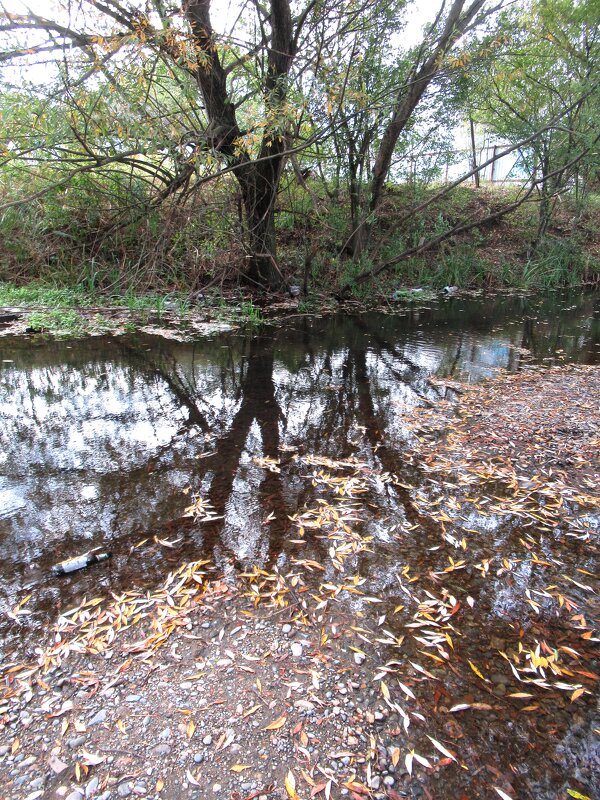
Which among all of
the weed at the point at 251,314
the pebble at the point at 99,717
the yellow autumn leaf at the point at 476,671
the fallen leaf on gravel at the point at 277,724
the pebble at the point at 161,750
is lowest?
the yellow autumn leaf at the point at 476,671

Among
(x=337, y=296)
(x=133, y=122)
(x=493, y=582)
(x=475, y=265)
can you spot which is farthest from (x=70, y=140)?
(x=475, y=265)

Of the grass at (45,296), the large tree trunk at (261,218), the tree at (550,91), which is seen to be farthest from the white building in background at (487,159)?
the grass at (45,296)

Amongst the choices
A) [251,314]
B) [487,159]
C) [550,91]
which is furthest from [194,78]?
[487,159]

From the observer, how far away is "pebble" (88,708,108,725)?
1.75 metres

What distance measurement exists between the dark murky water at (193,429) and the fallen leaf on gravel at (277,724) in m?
0.88

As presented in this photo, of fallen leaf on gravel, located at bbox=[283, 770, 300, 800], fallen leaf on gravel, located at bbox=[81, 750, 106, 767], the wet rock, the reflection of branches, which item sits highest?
the reflection of branches

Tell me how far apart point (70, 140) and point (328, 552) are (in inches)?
309

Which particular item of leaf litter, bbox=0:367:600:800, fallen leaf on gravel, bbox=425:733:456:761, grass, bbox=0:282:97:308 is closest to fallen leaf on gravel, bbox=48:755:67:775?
leaf litter, bbox=0:367:600:800

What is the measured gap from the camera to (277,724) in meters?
1.75

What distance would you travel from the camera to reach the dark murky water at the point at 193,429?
8.85 ft

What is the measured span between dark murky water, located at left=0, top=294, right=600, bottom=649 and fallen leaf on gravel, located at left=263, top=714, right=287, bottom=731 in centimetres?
88

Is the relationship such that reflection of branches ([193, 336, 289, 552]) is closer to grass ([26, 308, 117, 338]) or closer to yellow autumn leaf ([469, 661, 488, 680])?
yellow autumn leaf ([469, 661, 488, 680])

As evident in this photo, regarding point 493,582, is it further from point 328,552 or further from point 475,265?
point 475,265

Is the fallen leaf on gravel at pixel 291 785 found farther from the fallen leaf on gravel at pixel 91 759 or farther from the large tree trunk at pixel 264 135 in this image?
the large tree trunk at pixel 264 135
